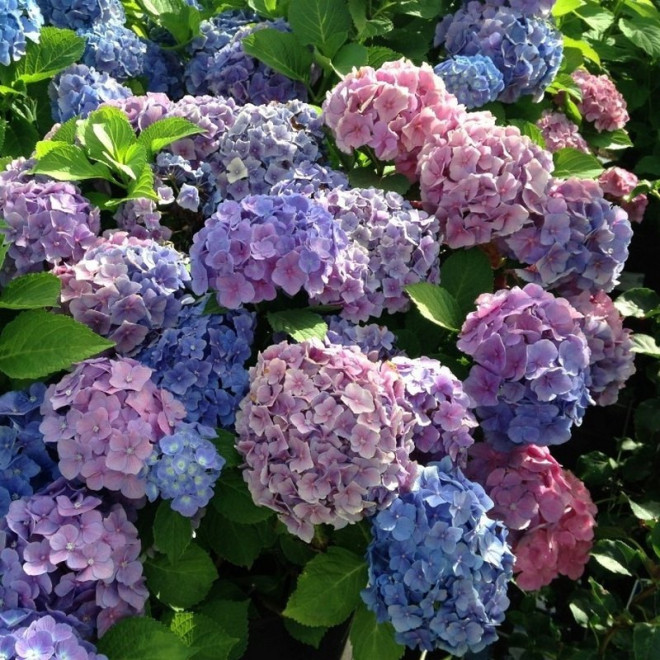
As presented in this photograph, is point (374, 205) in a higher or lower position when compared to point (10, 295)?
higher

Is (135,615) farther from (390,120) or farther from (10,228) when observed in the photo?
(390,120)

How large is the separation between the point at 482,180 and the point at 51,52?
1.11 meters

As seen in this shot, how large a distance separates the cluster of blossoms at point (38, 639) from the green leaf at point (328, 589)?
335 millimetres

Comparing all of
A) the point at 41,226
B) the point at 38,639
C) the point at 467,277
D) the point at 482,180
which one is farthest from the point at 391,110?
the point at 38,639

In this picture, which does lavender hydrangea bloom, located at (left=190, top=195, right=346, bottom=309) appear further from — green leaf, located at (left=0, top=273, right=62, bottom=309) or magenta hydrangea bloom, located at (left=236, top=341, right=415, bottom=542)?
green leaf, located at (left=0, top=273, right=62, bottom=309)

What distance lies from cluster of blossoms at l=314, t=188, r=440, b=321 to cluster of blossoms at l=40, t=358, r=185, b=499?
38cm

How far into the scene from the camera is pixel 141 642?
1.22m

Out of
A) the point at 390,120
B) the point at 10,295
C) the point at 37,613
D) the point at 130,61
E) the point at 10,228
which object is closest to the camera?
the point at 37,613

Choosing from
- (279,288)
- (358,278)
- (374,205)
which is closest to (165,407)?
(279,288)

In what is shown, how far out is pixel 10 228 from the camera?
1585 mm

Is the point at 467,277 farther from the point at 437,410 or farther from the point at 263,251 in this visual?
the point at 263,251

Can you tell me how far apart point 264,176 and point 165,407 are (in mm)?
623

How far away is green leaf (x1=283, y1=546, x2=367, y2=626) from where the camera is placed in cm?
138

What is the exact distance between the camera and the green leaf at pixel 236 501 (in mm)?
1377
